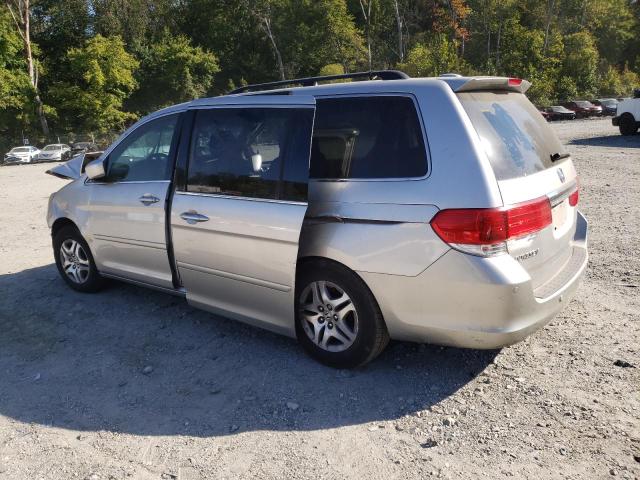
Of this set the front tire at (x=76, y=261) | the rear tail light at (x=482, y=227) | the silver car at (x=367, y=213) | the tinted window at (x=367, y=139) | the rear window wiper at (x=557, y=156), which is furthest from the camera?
the front tire at (x=76, y=261)

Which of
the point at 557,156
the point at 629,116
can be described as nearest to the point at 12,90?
the point at 629,116

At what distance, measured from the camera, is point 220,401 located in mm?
3559

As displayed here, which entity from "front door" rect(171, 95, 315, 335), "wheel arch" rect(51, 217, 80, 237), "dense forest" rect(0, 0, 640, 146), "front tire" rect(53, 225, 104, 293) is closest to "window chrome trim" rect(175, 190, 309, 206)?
"front door" rect(171, 95, 315, 335)

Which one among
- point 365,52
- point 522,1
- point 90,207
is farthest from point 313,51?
point 90,207

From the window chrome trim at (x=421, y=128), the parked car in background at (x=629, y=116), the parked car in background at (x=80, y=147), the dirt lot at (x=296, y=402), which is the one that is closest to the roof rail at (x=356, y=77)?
the window chrome trim at (x=421, y=128)

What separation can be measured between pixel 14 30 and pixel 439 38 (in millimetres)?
37173

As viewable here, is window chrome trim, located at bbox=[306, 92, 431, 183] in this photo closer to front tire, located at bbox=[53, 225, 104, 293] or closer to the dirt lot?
the dirt lot

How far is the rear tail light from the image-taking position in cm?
308

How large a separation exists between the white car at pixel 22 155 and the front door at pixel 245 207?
1482 inches

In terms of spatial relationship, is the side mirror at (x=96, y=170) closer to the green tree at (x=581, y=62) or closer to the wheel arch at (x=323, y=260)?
the wheel arch at (x=323, y=260)

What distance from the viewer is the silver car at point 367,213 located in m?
3.18

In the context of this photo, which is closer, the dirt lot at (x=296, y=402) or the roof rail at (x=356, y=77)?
the dirt lot at (x=296, y=402)

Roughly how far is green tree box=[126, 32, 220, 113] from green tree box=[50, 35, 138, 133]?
477 cm

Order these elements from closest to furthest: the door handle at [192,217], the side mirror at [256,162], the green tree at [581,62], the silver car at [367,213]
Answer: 1. the silver car at [367,213]
2. the side mirror at [256,162]
3. the door handle at [192,217]
4. the green tree at [581,62]
